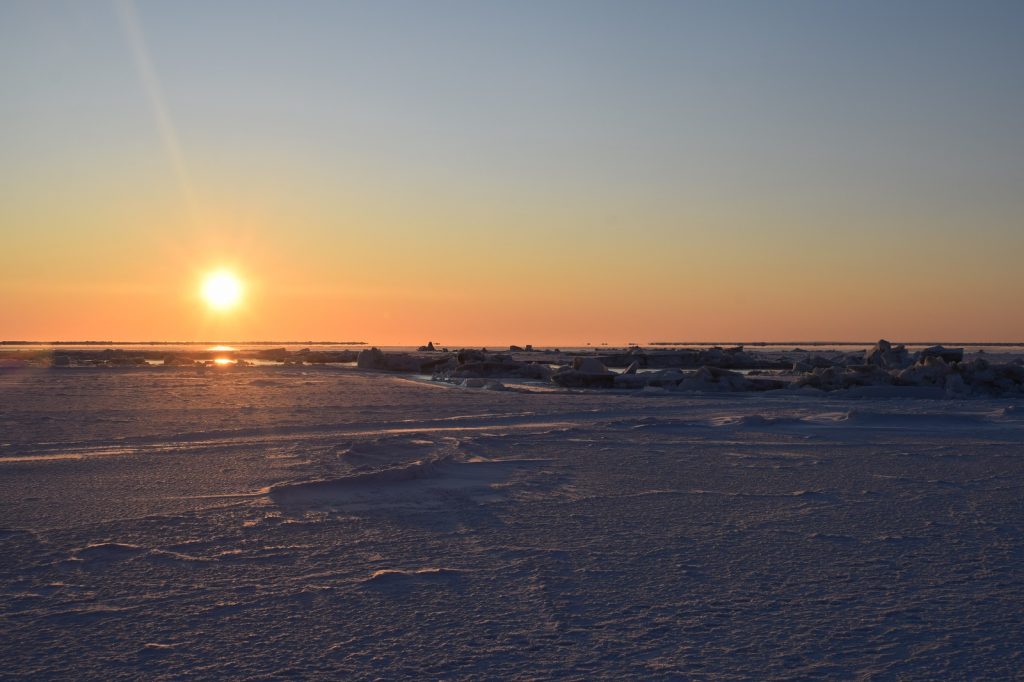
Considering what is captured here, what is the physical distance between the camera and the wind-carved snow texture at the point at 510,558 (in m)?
2.85

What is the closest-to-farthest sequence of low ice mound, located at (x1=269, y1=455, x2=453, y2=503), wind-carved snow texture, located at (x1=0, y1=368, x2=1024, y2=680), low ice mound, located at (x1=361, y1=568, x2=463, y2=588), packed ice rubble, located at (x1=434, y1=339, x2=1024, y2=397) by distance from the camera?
1. wind-carved snow texture, located at (x1=0, y1=368, x2=1024, y2=680)
2. low ice mound, located at (x1=361, y1=568, x2=463, y2=588)
3. low ice mound, located at (x1=269, y1=455, x2=453, y2=503)
4. packed ice rubble, located at (x1=434, y1=339, x2=1024, y2=397)

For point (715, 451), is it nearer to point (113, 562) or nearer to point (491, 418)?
point (491, 418)

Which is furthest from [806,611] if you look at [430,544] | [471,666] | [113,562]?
[113,562]

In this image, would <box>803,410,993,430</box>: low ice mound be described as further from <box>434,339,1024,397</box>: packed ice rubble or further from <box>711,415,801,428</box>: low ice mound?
<box>434,339,1024,397</box>: packed ice rubble

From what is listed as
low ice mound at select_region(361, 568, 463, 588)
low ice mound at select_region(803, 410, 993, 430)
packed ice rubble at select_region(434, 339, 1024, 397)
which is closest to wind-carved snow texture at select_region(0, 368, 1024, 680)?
low ice mound at select_region(361, 568, 463, 588)

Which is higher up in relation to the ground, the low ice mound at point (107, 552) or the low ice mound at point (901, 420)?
the low ice mound at point (107, 552)

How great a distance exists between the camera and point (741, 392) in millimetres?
18297

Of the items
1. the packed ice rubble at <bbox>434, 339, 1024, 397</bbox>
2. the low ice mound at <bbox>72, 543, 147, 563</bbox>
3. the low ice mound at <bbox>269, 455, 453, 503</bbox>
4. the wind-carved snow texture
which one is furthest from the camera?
the packed ice rubble at <bbox>434, 339, 1024, 397</bbox>

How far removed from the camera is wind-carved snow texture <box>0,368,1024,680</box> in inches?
112

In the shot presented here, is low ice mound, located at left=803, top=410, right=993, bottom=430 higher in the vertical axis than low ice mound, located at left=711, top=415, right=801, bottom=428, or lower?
lower

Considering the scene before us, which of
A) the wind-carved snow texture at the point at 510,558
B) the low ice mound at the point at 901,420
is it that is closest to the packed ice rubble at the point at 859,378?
the low ice mound at the point at 901,420

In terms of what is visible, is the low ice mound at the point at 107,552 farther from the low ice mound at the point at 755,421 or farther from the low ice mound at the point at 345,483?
the low ice mound at the point at 755,421

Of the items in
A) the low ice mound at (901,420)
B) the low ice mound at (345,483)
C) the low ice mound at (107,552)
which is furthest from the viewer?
the low ice mound at (901,420)

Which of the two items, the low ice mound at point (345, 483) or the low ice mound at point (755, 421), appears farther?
the low ice mound at point (755, 421)
